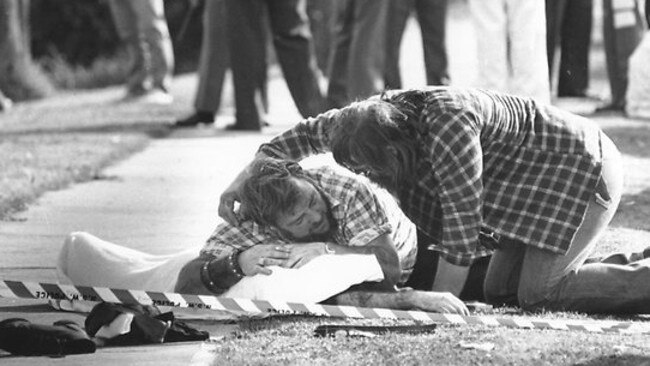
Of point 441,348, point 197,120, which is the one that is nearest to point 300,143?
point 441,348

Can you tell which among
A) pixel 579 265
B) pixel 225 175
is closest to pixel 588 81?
pixel 225 175

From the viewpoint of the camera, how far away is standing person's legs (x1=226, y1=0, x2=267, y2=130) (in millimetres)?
13305

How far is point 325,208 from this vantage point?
22.7 feet

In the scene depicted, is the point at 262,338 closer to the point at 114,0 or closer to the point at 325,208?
the point at 325,208

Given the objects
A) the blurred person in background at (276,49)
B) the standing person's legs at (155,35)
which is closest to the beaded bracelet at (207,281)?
the blurred person in background at (276,49)

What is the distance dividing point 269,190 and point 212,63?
7.41m

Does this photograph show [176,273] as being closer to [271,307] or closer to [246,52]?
[271,307]

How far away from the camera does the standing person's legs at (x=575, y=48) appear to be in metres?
15.4

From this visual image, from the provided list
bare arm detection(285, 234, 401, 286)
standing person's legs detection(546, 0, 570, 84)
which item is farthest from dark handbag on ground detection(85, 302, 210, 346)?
standing person's legs detection(546, 0, 570, 84)

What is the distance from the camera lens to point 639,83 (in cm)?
1606

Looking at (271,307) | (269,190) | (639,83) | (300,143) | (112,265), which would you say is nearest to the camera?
(271,307)

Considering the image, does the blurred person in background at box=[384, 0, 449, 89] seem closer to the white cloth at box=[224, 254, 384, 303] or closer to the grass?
the white cloth at box=[224, 254, 384, 303]

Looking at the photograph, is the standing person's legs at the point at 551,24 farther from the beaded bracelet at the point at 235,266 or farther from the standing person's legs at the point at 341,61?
the beaded bracelet at the point at 235,266

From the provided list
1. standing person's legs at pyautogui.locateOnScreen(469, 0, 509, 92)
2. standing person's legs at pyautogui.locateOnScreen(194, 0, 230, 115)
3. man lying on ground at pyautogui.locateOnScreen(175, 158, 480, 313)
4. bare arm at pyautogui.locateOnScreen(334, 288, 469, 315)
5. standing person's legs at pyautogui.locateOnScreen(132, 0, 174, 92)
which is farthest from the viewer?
standing person's legs at pyautogui.locateOnScreen(132, 0, 174, 92)
